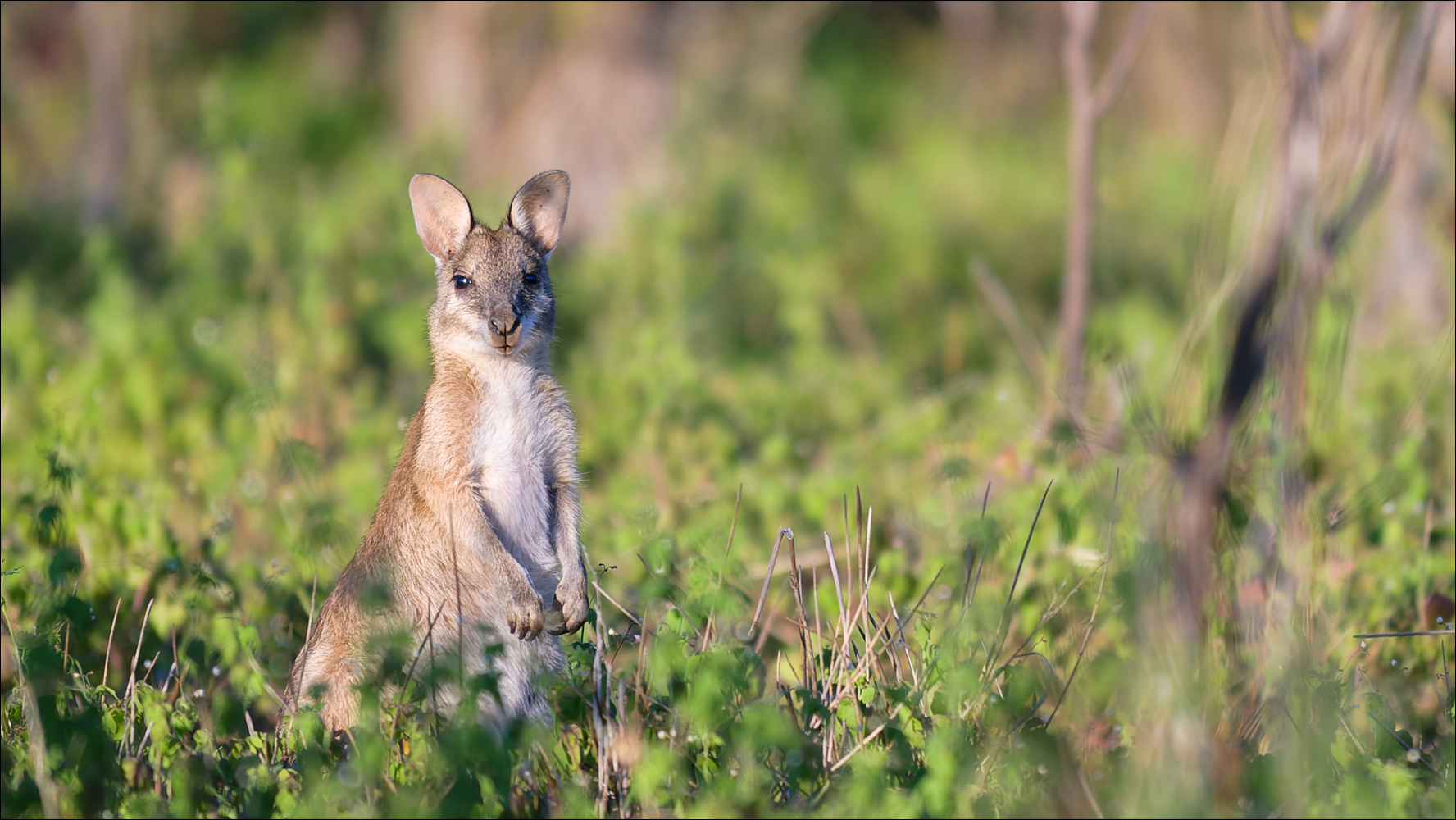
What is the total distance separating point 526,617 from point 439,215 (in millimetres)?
1133

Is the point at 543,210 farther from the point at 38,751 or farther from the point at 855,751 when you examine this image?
the point at 38,751

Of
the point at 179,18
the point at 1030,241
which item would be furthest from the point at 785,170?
the point at 179,18

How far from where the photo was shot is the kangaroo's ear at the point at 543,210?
3488 millimetres

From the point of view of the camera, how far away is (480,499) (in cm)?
327

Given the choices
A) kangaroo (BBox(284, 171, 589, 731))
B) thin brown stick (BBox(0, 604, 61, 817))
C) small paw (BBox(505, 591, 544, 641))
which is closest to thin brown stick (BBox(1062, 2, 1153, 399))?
kangaroo (BBox(284, 171, 589, 731))

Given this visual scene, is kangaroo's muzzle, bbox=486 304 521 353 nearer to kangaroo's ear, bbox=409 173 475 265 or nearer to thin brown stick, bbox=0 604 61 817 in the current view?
kangaroo's ear, bbox=409 173 475 265

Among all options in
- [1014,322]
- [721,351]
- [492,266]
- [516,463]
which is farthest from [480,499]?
[721,351]

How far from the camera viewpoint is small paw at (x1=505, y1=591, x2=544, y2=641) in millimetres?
3109

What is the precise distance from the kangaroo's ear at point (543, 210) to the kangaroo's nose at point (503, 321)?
356 millimetres

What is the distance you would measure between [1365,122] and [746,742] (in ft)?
5.96

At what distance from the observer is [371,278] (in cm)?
671

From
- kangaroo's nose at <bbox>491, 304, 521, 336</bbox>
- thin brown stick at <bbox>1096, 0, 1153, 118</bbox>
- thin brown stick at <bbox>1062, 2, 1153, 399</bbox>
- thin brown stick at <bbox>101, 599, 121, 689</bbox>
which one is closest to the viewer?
thin brown stick at <bbox>101, 599, 121, 689</bbox>

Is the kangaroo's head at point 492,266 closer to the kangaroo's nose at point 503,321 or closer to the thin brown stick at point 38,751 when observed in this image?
the kangaroo's nose at point 503,321

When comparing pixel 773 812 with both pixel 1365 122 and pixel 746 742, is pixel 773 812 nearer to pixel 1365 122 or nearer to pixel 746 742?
pixel 746 742
